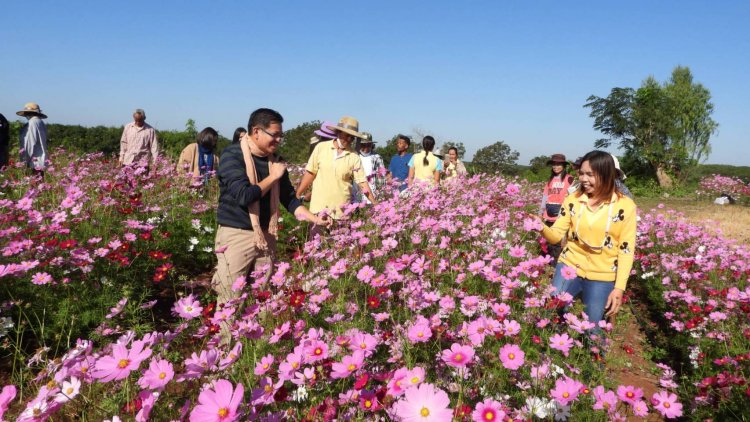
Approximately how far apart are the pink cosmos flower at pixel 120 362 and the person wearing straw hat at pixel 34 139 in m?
5.80

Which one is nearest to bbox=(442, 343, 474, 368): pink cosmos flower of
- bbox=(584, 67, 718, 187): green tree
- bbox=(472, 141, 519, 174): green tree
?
bbox=(472, 141, 519, 174): green tree

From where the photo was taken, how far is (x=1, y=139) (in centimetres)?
567

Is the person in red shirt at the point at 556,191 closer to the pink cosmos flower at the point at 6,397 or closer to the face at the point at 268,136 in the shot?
the face at the point at 268,136

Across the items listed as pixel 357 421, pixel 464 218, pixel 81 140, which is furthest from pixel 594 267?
pixel 81 140

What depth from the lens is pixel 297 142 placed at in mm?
16844

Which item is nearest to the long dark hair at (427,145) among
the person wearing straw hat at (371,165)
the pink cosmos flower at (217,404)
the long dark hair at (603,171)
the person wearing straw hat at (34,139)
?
the person wearing straw hat at (371,165)

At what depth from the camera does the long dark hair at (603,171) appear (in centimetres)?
250

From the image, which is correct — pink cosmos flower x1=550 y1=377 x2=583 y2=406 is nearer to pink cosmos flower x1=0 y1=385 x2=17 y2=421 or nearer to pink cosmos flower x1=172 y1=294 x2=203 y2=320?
pink cosmos flower x1=172 y1=294 x2=203 y2=320

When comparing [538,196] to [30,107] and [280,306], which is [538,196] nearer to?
[280,306]

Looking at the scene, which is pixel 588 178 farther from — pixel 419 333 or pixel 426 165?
pixel 426 165

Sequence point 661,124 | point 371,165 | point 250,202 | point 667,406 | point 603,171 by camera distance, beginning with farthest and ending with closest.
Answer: point 661,124 → point 371,165 → point 603,171 → point 250,202 → point 667,406

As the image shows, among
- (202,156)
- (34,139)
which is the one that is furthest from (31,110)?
(202,156)

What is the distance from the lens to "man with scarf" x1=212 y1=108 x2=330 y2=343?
7.52 feet

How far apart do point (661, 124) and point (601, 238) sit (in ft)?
85.2
